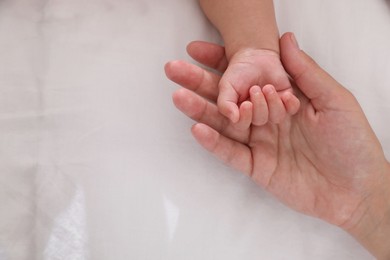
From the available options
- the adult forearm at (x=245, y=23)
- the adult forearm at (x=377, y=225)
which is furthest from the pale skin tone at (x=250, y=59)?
the adult forearm at (x=377, y=225)

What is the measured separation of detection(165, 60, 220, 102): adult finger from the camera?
2.23 feet

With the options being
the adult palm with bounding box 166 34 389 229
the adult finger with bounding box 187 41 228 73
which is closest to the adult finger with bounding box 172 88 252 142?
the adult palm with bounding box 166 34 389 229

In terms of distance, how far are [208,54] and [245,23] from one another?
0.08 metres

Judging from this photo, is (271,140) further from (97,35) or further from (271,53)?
(97,35)

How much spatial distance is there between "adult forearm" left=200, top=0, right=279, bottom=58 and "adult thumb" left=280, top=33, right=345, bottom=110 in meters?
0.03

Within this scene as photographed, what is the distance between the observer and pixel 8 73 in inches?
29.0

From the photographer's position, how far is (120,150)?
704 mm

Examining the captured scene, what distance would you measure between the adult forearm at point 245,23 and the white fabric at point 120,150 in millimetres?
47

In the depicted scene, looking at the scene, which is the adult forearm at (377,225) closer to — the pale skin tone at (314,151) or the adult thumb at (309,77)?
the pale skin tone at (314,151)

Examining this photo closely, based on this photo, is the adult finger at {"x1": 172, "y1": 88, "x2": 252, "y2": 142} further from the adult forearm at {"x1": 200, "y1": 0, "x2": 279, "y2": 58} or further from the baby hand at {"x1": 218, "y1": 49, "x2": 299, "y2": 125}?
the adult forearm at {"x1": 200, "y1": 0, "x2": 279, "y2": 58}

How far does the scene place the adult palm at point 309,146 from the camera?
0.70 meters

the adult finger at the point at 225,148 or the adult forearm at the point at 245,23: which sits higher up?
the adult forearm at the point at 245,23

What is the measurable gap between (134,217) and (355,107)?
0.37 m

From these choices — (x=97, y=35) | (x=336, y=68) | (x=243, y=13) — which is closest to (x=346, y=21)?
(x=336, y=68)
